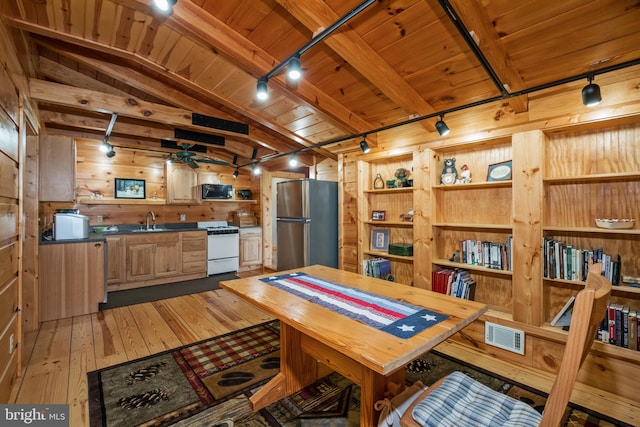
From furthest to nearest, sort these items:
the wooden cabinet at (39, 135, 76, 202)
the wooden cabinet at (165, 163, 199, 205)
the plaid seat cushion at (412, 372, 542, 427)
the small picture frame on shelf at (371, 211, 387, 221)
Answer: the wooden cabinet at (165, 163, 199, 205) < the small picture frame on shelf at (371, 211, 387, 221) < the wooden cabinet at (39, 135, 76, 202) < the plaid seat cushion at (412, 372, 542, 427)

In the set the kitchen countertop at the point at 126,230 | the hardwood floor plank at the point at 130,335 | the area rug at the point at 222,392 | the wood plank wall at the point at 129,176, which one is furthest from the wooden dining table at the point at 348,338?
the wood plank wall at the point at 129,176

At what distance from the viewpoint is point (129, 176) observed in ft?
16.3

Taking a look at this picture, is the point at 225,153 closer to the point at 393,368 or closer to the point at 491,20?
the point at 491,20

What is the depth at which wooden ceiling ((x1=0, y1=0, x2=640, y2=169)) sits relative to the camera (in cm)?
175

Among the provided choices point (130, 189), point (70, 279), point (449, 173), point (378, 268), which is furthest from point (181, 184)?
point (449, 173)

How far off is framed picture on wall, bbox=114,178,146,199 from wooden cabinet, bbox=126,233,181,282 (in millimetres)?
849

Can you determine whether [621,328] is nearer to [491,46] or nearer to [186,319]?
[491,46]

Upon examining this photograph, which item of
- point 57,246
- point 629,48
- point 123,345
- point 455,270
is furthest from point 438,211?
point 57,246

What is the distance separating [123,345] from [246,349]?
3.82 feet

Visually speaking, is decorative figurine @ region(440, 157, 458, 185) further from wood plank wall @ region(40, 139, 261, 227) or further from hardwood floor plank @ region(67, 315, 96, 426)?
wood plank wall @ region(40, 139, 261, 227)

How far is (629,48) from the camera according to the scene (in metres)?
1.79

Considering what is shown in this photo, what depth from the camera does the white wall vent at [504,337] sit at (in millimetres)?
2367

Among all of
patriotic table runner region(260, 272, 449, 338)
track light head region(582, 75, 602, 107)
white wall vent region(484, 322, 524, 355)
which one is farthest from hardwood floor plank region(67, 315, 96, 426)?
track light head region(582, 75, 602, 107)

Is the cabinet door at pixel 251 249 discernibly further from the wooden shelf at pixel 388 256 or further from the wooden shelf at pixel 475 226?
the wooden shelf at pixel 475 226
